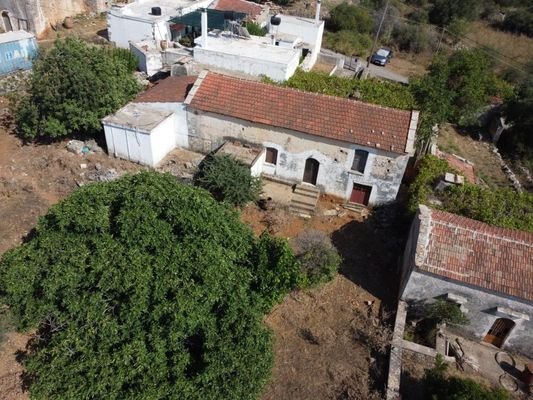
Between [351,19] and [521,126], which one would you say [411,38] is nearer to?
[351,19]

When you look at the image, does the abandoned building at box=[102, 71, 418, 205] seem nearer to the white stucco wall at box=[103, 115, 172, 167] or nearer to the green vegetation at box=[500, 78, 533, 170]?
the white stucco wall at box=[103, 115, 172, 167]

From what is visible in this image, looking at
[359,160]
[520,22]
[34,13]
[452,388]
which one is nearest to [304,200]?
[359,160]

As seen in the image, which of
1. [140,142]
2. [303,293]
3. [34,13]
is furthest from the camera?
[34,13]

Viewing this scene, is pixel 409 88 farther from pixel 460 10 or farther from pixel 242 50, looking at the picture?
pixel 460 10

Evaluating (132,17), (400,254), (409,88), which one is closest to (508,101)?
(409,88)

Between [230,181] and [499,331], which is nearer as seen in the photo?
[499,331]

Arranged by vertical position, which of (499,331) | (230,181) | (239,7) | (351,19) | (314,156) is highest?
(239,7)

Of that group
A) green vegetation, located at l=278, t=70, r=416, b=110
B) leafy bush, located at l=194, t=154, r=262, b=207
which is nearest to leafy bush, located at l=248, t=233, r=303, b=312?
leafy bush, located at l=194, t=154, r=262, b=207
